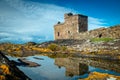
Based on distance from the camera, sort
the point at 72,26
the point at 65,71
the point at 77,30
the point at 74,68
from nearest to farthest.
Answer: the point at 65,71
the point at 74,68
the point at 77,30
the point at 72,26

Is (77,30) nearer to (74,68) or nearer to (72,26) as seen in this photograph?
(72,26)

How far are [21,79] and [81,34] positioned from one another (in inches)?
1753

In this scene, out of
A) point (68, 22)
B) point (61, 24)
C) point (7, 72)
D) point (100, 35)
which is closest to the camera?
point (7, 72)

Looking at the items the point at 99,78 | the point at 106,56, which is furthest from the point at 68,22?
the point at 99,78

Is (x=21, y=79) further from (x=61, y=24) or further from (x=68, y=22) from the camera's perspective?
(x=61, y=24)

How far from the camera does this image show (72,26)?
59031 millimetres

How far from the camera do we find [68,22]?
2381 inches

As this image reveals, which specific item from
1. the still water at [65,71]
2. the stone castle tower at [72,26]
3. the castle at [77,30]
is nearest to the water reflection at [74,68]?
the still water at [65,71]

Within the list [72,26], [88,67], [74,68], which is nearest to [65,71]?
[74,68]

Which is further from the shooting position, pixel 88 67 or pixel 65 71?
pixel 88 67

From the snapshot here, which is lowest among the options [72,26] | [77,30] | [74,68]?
[74,68]

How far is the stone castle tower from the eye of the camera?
56.9 metres

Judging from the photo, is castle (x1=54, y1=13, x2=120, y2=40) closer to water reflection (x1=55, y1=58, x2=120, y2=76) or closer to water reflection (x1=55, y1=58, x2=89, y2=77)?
water reflection (x1=55, y1=58, x2=120, y2=76)

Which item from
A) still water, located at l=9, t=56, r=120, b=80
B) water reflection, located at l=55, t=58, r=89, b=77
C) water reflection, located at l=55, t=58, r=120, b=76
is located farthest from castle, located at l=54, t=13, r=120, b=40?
still water, located at l=9, t=56, r=120, b=80
